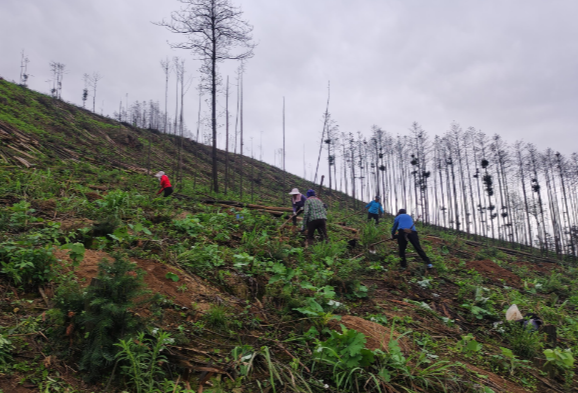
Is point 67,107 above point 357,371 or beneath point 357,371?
above

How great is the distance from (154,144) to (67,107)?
722 cm

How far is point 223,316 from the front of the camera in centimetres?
314

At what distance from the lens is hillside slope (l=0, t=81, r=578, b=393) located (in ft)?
7.77

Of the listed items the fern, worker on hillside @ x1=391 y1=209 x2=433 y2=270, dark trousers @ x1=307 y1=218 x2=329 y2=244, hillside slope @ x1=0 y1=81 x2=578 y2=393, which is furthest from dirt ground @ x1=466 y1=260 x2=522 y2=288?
the fern

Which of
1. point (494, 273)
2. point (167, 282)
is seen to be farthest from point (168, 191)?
point (494, 273)

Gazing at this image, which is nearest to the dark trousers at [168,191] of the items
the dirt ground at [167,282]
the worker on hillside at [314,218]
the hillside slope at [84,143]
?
the hillside slope at [84,143]

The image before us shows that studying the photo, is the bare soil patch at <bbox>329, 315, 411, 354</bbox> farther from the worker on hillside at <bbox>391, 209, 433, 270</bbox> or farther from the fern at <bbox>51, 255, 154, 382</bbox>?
the worker on hillside at <bbox>391, 209, 433, 270</bbox>

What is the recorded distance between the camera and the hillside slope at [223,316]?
2.37 meters

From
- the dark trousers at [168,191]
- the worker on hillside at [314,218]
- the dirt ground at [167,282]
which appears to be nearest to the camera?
the dirt ground at [167,282]

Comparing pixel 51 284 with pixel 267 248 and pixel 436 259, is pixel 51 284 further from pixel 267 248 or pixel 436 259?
pixel 436 259

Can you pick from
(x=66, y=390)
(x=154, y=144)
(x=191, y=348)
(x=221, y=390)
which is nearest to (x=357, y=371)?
(x=221, y=390)

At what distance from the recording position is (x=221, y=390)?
2250mm

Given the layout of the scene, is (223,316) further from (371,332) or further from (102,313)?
(371,332)

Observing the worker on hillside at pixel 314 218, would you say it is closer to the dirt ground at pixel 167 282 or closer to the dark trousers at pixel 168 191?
the dirt ground at pixel 167 282
